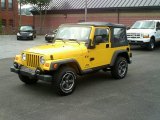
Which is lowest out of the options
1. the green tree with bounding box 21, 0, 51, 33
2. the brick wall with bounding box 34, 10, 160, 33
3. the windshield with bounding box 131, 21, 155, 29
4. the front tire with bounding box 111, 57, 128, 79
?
the front tire with bounding box 111, 57, 128, 79

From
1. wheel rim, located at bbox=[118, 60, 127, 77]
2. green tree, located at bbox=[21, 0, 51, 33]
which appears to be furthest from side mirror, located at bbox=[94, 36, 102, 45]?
green tree, located at bbox=[21, 0, 51, 33]

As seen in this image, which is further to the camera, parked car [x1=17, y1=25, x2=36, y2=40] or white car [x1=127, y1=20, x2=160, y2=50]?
parked car [x1=17, y1=25, x2=36, y2=40]

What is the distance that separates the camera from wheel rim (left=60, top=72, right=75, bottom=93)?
24.3ft

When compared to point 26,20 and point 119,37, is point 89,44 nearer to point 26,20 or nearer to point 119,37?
point 119,37

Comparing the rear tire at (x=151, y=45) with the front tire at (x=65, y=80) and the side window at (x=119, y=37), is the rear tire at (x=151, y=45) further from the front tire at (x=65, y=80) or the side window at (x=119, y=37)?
the front tire at (x=65, y=80)

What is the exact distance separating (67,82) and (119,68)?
253 centimetres

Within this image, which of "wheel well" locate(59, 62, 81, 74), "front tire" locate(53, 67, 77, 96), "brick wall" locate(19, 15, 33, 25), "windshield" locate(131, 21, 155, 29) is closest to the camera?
"front tire" locate(53, 67, 77, 96)

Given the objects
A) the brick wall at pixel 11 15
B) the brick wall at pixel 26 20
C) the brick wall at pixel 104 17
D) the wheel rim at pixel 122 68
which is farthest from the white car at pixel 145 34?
the brick wall at pixel 26 20

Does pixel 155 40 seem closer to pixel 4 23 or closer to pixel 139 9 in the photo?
pixel 139 9

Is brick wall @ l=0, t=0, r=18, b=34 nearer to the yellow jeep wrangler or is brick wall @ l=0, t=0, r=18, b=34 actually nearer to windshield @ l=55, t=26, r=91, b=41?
windshield @ l=55, t=26, r=91, b=41

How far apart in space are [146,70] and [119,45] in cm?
233

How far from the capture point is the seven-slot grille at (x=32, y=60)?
743 cm

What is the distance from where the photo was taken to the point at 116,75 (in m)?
9.37

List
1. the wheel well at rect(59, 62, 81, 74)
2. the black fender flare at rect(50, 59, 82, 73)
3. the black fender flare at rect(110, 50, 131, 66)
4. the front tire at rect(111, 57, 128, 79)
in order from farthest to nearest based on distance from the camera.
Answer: the front tire at rect(111, 57, 128, 79) < the black fender flare at rect(110, 50, 131, 66) < the wheel well at rect(59, 62, 81, 74) < the black fender flare at rect(50, 59, 82, 73)
